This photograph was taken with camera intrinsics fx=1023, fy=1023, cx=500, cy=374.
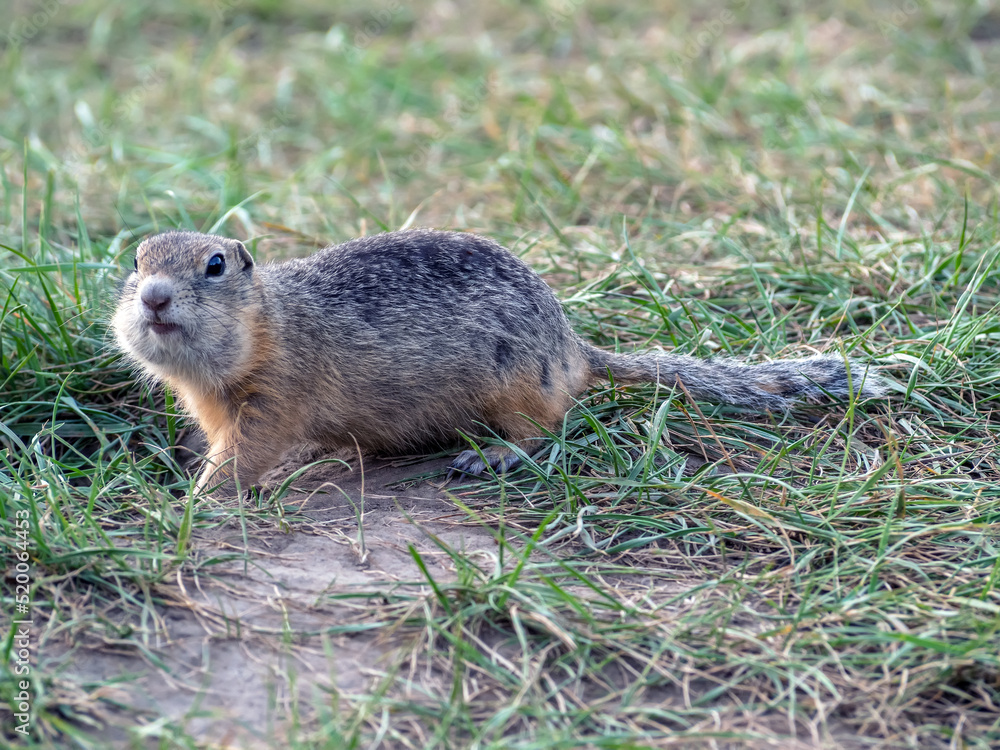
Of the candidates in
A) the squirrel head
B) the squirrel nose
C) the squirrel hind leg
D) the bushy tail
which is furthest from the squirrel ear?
the bushy tail

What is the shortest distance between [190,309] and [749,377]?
2462mm

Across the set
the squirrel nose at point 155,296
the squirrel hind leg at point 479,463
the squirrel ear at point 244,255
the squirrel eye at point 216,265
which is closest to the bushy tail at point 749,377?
the squirrel hind leg at point 479,463

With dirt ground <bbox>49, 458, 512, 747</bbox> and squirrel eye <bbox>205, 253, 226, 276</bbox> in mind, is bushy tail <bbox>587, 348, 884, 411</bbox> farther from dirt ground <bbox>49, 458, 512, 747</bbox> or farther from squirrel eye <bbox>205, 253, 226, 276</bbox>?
squirrel eye <bbox>205, 253, 226, 276</bbox>

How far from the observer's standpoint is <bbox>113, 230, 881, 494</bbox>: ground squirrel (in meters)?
4.21

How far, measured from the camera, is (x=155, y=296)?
3908 mm

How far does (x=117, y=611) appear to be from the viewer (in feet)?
11.0

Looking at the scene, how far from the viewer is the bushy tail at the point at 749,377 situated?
4.64 meters

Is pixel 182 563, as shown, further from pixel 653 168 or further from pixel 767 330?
pixel 653 168

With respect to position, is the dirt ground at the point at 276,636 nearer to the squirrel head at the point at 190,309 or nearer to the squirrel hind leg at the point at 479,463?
the squirrel hind leg at the point at 479,463

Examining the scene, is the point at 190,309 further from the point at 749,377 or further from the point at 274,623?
the point at 749,377

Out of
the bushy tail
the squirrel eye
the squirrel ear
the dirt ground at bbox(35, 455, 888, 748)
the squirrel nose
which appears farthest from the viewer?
the bushy tail

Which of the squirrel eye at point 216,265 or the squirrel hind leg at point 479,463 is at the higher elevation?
the squirrel eye at point 216,265

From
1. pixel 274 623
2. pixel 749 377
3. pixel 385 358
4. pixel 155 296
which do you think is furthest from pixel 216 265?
pixel 749 377

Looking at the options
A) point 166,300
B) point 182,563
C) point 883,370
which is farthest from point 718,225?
point 182,563
